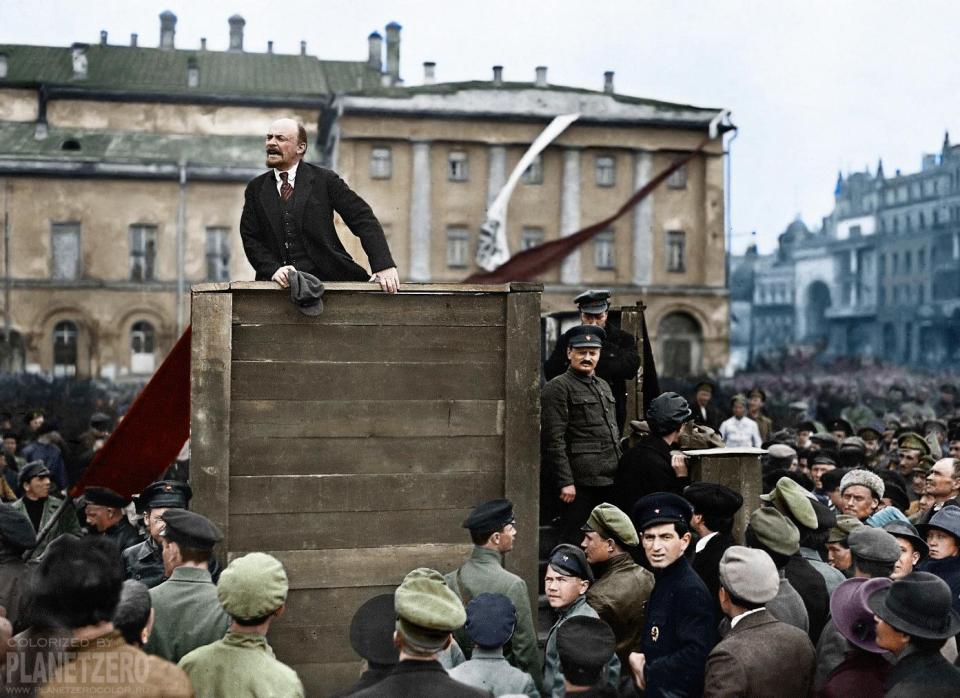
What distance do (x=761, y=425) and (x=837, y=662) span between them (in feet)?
29.3

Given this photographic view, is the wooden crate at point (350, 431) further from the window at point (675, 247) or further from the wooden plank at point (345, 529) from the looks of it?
the window at point (675, 247)

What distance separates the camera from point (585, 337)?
253 inches

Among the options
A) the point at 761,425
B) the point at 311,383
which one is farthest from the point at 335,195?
the point at 761,425

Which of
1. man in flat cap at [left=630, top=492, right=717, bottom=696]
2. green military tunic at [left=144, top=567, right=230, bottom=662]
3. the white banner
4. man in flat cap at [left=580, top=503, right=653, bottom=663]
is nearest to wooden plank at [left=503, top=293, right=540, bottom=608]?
man in flat cap at [left=580, top=503, right=653, bottom=663]

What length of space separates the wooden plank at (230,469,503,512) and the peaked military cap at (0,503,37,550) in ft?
4.32

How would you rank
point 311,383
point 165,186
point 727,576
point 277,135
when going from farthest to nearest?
1. point 165,186
2. point 277,135
3. point 311,383
4. point 727,576

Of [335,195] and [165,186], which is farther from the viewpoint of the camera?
[165,186]

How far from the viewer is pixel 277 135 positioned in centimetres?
555

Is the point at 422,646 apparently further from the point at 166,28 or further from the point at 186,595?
the point at 166,28

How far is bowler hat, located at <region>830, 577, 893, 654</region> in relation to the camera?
4340 millimetres

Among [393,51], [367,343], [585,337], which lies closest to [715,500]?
[585,337]

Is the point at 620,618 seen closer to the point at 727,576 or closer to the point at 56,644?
the point at 727,576

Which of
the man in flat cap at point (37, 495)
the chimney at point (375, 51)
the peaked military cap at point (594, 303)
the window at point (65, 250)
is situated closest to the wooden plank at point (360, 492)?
the peaked military cap at point (594, 303)

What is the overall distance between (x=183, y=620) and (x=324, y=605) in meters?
0.75
